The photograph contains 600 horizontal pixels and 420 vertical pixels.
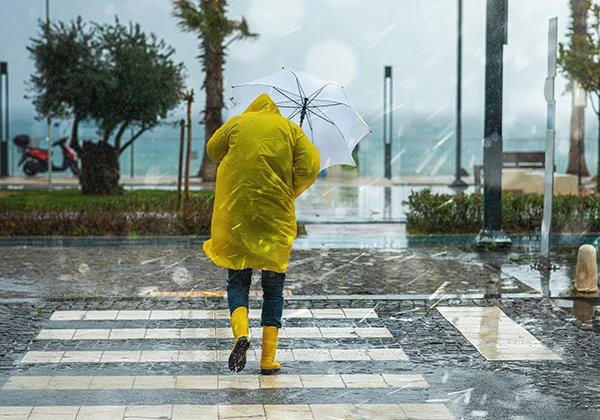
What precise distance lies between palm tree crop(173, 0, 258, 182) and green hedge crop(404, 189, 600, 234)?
15.8m

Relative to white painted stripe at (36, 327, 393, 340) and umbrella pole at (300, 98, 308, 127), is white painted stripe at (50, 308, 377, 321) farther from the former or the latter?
umbrella pole at (300, 98, 308, 127)

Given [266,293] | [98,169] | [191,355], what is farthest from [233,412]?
[98,169]

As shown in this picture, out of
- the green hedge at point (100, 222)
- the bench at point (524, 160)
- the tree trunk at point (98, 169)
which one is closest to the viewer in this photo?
the green hedge at point (100, 222)

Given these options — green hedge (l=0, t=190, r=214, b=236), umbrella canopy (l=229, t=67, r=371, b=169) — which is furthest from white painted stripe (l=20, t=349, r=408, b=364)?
green hedge (l=0, t=190, r=214, b=236)

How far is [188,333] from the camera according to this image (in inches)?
309

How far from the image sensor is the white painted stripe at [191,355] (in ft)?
22.8

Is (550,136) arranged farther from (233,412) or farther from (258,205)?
(233,412)

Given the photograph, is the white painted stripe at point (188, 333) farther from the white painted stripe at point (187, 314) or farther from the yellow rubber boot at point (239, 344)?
the yellow rubber boot at point (239, 344)

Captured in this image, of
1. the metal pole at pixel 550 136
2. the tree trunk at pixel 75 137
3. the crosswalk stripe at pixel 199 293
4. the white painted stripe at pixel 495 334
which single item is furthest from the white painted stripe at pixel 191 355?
the tree trunk at pixel 75 137

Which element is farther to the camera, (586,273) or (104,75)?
(104,75)

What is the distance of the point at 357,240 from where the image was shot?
47.5 feet

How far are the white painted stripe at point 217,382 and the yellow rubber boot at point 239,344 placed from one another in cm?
13

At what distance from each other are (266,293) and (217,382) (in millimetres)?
675

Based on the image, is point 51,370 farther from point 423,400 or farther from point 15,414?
point 423,400
